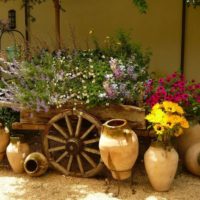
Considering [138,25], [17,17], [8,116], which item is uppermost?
[17,17]

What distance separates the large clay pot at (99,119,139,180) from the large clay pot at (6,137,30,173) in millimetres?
1079

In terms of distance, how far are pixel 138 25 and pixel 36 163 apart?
9.76ft

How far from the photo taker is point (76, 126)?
182 inches

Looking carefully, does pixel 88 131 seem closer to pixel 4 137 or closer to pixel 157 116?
pixel 157 116

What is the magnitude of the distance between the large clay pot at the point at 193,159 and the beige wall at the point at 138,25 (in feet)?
6.34

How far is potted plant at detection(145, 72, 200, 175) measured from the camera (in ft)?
14.4

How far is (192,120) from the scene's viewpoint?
462 centimetres

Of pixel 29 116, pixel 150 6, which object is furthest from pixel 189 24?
pixel 29 116

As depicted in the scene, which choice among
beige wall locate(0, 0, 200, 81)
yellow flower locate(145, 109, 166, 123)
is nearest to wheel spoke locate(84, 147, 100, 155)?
yellow flower locate(145, 109, 166, 123)

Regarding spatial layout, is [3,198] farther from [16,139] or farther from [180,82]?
[180,82]

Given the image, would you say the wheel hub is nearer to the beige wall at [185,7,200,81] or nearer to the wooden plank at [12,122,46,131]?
the wooden plank at [12,122,46,131]

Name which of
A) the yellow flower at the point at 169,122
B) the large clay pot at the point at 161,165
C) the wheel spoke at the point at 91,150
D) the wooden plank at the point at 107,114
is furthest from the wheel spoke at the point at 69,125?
the yellow flower at the point at 169,122

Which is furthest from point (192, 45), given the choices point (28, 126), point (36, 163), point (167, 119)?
point (36, 163)

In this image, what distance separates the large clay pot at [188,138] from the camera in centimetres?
477
